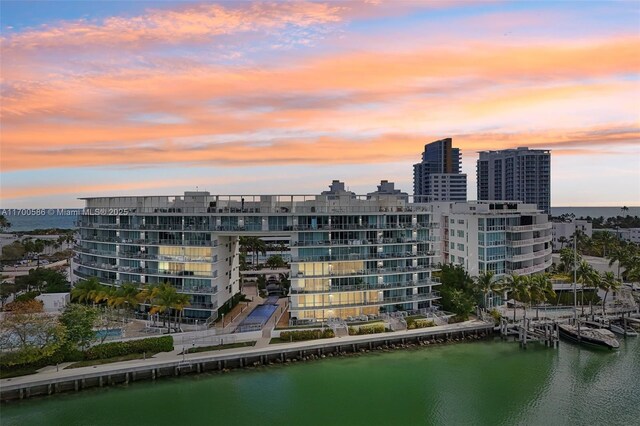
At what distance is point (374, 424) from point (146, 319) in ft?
139

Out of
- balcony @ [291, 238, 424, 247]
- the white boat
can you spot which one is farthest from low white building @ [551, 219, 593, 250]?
balcony @ [291, 238, 424, 247]

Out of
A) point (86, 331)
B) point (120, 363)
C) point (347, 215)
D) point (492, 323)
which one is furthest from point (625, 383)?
point (86, 331)

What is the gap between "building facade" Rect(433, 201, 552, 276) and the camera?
273 ft

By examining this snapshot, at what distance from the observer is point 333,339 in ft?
200

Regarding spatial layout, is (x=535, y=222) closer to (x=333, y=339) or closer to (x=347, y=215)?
(x=347, y=215)

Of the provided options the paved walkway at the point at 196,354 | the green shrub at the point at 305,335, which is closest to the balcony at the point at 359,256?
the green shrub at the point at 305,335

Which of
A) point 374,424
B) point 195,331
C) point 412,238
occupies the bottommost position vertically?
point 374,424

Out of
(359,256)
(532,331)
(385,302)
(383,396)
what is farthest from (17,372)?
→ (532,331)

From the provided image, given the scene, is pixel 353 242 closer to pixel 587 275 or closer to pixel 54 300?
pixel 587 275

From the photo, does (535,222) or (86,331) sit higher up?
(535,222)

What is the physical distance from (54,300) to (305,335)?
44.4 metres

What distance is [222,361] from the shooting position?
181 ft

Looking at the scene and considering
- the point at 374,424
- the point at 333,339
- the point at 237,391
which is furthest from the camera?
the point at 333,339

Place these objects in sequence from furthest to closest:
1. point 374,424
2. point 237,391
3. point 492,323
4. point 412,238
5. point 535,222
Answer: point 535,222
point 412,238
point 492,323
point 237,391
point 374,424
